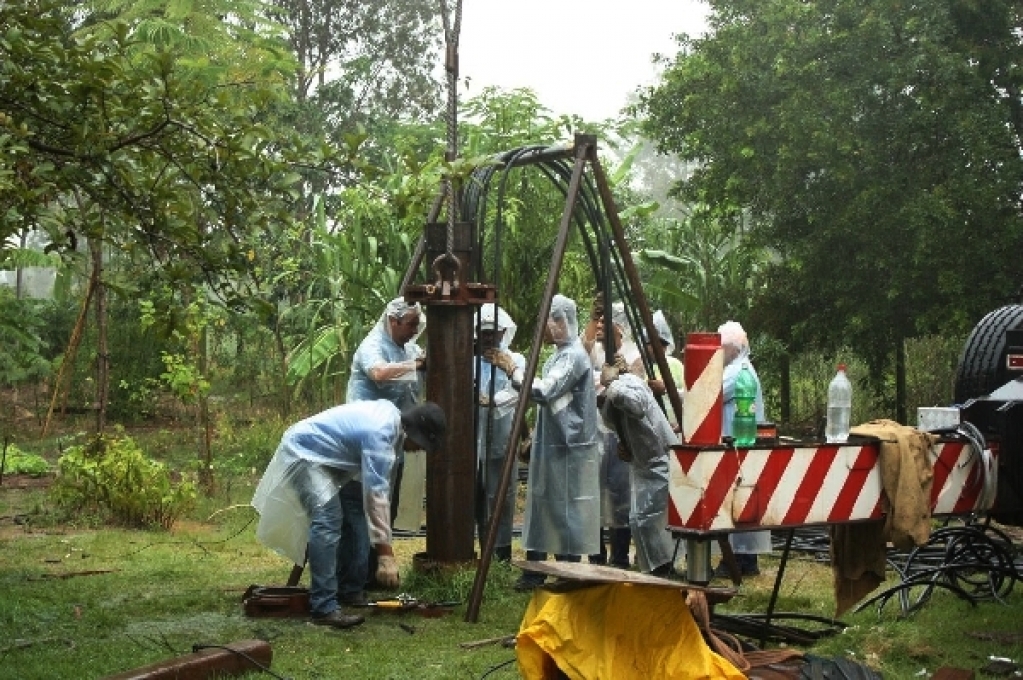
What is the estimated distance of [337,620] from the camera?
8141 millimetres

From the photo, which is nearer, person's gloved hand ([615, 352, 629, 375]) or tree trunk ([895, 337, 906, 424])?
person's gloved hand ([615, 352, 629, 375])

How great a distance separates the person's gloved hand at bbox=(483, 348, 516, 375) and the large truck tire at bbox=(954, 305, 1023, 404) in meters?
2.86

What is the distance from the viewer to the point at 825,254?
16859 millimetres

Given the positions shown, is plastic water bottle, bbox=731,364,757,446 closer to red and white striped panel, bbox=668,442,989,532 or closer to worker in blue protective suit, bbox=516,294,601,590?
red and white striped panel, bbox=668,442,989,532

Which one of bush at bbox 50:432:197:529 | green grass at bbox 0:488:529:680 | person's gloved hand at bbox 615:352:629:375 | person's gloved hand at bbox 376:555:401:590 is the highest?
person's gloved hand at bbox 615:352:629:375

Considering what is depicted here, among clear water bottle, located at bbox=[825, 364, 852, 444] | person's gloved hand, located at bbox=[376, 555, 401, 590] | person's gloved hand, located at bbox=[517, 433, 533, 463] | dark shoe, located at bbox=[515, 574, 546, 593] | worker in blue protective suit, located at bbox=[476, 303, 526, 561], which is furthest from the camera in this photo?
person's gloved hand, located at bbox=[517, 433, 533, 463]

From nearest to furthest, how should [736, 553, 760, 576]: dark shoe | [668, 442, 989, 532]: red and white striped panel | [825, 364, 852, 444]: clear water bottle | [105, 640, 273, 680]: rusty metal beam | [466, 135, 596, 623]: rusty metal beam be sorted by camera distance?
[668, 442, 989, 532]: red and white striped panel → [105, 640, 273, 680]: rusty metal beam → [825, 364, 852, 444]: clear water bottle → [466, 135, 596, 623]: rusty metal beam → [736, 553, 760, 576]: dark shoe

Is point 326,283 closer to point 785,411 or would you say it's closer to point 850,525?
point 785,411

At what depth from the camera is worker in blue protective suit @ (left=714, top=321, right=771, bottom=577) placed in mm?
9984

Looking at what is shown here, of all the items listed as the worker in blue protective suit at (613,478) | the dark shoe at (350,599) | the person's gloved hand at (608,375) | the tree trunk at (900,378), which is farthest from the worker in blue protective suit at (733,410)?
the tree trunk at (900,378)

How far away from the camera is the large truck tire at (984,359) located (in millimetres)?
8141

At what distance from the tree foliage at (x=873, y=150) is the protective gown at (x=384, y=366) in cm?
754

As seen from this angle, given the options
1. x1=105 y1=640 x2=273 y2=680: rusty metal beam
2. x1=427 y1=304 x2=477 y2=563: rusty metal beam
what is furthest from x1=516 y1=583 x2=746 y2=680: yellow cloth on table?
x1=427 y1=304 x2=477 y2=563: rusty metal beam

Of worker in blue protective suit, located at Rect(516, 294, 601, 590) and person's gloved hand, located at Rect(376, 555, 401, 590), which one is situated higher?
worker in blue protective suit, located at Rect(516, 294, 601, 590)
